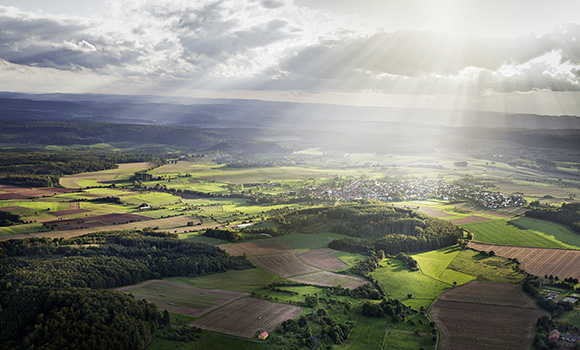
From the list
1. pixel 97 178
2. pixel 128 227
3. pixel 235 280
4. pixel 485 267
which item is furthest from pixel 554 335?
pixel 97 178

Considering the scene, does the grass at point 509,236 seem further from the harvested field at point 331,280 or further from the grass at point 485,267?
the harvested field at point 331,280

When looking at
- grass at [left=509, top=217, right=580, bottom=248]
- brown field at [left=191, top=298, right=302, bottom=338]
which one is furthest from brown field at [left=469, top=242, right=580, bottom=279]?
brown field at [left=191, top=298, right=302, bottom=338]

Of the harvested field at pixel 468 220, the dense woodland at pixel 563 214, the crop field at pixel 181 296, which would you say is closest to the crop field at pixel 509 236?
the harvested field at pixel 468 220

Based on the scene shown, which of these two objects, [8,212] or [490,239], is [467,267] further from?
[8,212]

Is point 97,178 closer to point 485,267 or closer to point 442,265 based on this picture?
point 442,265

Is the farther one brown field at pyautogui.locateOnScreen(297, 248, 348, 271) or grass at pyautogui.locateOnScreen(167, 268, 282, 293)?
brown field at pyautogui.locateOnScreen(297, 248, 348, 271)

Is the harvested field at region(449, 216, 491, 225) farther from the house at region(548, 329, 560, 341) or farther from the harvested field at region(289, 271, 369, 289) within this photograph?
the house at region(548, 329, 560, 341)
